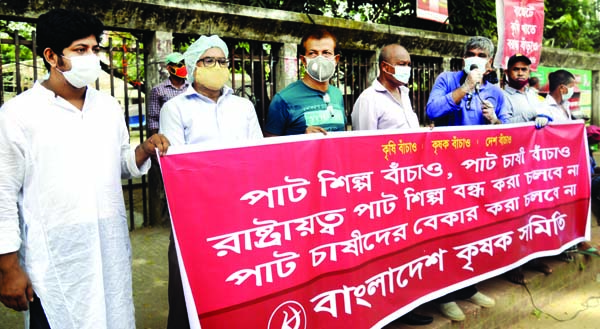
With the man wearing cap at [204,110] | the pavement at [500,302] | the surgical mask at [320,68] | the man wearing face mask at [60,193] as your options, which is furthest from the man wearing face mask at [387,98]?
the man wearing face mask at [60,193]

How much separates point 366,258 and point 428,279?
544 millimetres

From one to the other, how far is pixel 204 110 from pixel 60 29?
72 cm

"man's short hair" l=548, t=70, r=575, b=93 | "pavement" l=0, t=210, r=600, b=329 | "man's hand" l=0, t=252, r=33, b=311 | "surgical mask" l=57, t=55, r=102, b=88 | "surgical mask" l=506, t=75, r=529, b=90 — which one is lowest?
"pavement" l=0, t=210, r=600, b=329

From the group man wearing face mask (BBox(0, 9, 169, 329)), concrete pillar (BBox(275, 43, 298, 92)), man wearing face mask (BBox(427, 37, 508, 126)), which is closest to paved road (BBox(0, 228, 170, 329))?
man wearing face mask (BBox(0, 9, 169, 329))

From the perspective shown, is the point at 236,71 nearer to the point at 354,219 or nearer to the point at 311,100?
the point at 311,100

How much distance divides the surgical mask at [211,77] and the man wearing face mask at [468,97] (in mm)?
1628

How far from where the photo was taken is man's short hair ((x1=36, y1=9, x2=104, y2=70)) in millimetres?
1850

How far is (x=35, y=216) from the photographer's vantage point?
1.81 metres

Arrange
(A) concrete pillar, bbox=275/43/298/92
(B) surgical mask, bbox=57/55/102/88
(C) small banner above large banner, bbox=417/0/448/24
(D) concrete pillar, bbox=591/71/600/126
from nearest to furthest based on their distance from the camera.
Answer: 1. (B) surgical mask, bbox=57/55/102/88
2. (A) concrete pillar, bbox=275/43/298/92
3. (C) small banner above large banner, bbox=417/0/448/24
4. (D) concrete pillar, bbox=591/71/600/126

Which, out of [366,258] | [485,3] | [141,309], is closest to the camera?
[366,258]

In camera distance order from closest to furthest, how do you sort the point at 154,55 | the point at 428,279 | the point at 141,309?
the point at 428,279 < the point at 141,309 < the point at 154,55

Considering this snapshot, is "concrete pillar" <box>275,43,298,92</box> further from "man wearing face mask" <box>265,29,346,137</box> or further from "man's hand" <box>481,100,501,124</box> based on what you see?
"man wearing face mask" <box>265,29,346,137</box>

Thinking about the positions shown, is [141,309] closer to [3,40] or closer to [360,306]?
[360,306]

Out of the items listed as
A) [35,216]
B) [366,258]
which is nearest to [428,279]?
[366,258]
